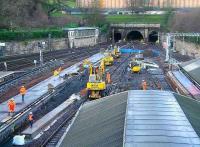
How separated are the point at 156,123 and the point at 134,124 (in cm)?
73

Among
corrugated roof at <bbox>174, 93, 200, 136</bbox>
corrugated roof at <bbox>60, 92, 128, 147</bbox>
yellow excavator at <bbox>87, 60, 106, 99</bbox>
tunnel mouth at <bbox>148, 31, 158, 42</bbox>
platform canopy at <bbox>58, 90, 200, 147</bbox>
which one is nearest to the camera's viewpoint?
platform canopy at <bbox>58, 90, 200, 147</bbox>

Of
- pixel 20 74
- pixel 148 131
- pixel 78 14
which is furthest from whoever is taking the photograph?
pixel 78 14

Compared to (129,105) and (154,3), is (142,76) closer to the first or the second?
(129,105)

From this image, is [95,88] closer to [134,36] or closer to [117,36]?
[117,36]

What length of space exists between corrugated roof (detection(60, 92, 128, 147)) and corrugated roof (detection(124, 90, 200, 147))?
38cm

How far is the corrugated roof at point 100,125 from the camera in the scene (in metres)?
14.8

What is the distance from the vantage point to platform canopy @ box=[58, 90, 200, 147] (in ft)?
44.6

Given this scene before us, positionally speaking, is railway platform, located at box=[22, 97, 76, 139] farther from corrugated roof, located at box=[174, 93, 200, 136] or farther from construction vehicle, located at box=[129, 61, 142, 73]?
construction vehicle, located at box=[129, 61, 142, 73]

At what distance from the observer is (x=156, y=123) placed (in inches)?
591

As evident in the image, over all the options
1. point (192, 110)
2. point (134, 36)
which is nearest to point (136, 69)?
point (192, 110)

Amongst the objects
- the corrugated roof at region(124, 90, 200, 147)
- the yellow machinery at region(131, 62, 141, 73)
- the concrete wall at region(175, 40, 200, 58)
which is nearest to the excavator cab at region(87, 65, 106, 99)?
the corrugated roof at region(124, 90, 200, 147)

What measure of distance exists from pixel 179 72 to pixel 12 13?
32.1 meters

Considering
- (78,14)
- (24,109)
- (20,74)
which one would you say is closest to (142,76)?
(20,74)

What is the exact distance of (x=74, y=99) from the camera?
33.9 meters
